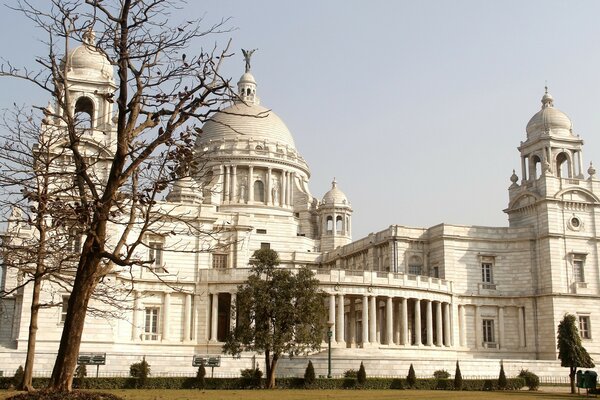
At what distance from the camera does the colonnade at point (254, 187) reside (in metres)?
89.5

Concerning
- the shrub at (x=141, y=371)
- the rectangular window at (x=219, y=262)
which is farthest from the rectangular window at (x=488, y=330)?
the shrub at (x=141, y=371)

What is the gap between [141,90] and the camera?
19.3 m

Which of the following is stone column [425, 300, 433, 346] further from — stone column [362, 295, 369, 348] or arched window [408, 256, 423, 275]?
stone column [362, 295, 369, 348]

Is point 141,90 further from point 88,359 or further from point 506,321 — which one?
point 506,321

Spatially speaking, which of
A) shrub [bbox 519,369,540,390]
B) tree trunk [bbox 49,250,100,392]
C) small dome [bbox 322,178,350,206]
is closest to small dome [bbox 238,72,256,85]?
small dome [bbox 322,178,350,206]

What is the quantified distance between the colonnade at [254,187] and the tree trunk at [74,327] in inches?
2736

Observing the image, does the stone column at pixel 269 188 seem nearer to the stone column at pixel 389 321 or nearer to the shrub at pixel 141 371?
the stone column at pixel 389 321

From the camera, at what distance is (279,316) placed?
148ft

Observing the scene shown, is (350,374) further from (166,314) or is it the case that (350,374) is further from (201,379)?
(166,314)

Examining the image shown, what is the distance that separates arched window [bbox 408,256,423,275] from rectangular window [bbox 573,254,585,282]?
14.2 metres

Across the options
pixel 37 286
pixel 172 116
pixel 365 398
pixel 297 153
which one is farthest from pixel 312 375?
pixel 297 153

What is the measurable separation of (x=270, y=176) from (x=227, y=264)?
23870mm

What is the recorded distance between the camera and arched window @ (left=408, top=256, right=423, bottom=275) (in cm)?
7138

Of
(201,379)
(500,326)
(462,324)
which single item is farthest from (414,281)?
(201,379)
